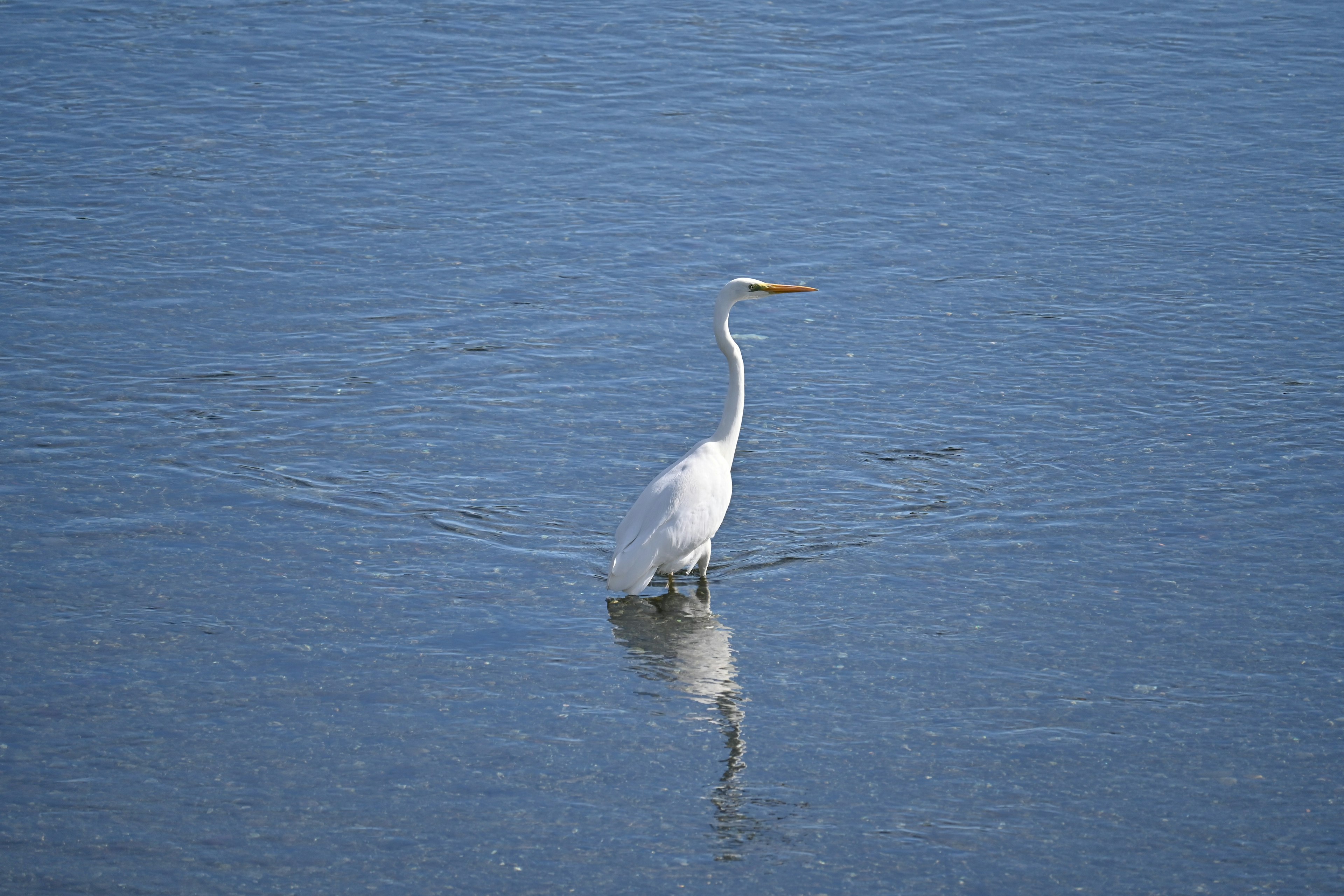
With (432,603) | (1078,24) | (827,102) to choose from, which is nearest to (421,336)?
(432,603)

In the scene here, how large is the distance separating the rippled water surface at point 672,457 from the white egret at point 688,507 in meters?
→ 0.26

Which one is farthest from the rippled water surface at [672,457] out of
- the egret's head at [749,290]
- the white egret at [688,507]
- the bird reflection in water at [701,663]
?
the egret's head at [749,290]

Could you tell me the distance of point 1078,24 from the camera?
1598cm

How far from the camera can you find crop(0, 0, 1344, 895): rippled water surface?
19.2 feet

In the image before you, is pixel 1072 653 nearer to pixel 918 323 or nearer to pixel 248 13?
pixel 918 323

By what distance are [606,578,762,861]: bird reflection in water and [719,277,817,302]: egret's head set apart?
1.56m

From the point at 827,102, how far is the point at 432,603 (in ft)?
27.5

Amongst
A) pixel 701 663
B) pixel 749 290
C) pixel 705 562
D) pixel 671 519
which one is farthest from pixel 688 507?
pixel 749 290

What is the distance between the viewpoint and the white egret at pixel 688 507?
7273mm

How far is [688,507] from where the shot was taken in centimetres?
744

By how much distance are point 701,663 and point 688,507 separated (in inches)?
33.6

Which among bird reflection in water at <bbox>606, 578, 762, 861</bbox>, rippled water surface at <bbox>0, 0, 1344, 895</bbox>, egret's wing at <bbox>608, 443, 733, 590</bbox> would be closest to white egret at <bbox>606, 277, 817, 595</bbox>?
egret's wing at <bbox>608, 443, 733, 590</bbox>

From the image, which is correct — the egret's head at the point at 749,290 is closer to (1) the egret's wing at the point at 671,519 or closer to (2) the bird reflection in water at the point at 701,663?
(1) the egret's wing at the point at 671,519

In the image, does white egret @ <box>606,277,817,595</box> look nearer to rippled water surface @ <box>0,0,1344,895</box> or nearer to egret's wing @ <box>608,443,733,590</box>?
egret's wing @ <box>608,443,733,590</box>
